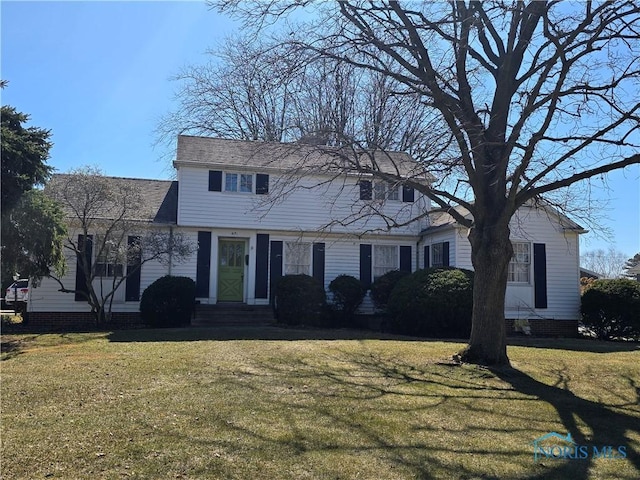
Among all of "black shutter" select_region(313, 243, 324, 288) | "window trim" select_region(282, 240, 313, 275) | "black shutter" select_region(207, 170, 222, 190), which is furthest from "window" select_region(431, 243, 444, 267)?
"black shutter" select_region(207, 170, 222, 190)

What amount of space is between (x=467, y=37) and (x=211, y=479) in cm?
840

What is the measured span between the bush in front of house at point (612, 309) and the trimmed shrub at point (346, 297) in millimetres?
7192

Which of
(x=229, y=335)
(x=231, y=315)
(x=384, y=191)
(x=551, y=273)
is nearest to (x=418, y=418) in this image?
(x=229, y=335)

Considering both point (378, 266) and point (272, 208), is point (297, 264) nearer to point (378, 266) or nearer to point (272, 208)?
point (272, 208)

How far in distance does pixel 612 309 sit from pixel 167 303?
13246mm

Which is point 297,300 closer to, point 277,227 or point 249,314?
point 249,314

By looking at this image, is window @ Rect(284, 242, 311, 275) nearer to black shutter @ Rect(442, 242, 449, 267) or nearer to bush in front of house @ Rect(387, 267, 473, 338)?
bush in front of house @ Rect(387, 267, 473, 338)

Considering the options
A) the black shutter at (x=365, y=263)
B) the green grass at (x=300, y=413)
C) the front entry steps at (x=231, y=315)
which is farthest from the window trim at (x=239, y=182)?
the green grass at (x=300, y=413)

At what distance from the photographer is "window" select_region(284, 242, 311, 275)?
1822 centimetres

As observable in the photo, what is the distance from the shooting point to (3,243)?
452 inches

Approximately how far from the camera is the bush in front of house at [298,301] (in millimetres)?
15680

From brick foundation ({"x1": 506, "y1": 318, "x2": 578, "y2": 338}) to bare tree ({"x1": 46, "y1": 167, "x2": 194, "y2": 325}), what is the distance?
11469 mm

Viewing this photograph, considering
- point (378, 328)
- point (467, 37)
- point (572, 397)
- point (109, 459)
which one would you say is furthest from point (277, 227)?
point (109, 459)

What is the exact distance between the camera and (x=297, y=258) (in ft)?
60.1
